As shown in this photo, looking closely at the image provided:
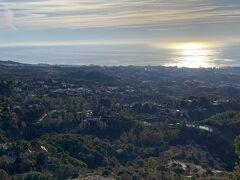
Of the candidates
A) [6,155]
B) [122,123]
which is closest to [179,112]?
[122,123]

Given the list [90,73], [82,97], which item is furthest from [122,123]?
[90,73]

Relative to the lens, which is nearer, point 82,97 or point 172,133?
point 172,133

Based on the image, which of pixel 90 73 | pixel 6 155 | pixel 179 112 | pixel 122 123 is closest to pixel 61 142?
pixel 6 155

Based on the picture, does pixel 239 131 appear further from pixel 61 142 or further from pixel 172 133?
pixel 61 142

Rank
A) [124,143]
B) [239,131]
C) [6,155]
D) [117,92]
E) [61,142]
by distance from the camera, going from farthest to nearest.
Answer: [117,92] → [239,131] → [124,143] → [61,142] → [6,155]

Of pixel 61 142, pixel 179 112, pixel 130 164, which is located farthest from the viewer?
pixel 179 112

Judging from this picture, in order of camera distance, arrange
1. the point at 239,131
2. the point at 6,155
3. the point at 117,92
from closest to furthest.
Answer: the point at 6,155 → the point at 239,131 → the point at 117,92

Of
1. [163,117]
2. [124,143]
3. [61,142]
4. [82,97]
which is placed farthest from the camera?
[82,97]

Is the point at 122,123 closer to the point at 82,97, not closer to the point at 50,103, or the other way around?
the point at 50,103

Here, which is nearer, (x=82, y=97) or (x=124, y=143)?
(x=124, y=143)
